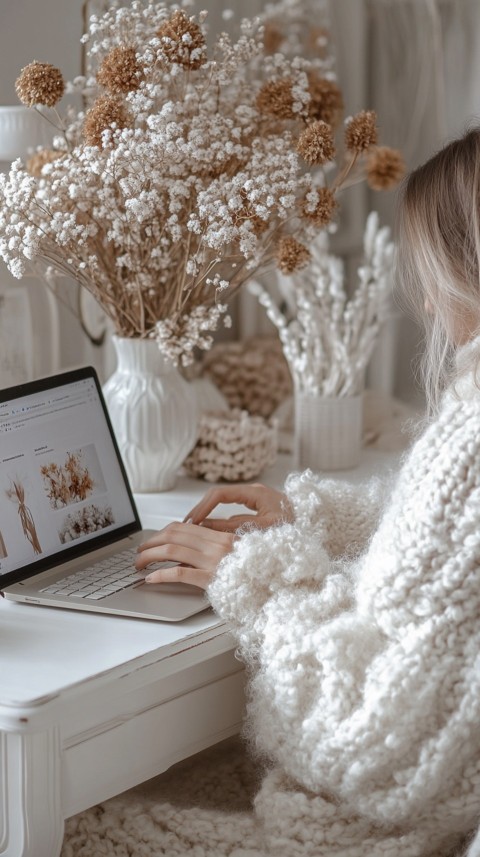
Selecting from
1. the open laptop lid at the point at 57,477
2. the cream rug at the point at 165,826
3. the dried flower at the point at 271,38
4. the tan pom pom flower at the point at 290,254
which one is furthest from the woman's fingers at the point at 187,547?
the dried flower at the point at 271,38

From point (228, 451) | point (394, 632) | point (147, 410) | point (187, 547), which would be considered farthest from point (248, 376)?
point (394, 632)

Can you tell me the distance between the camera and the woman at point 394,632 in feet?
3.39

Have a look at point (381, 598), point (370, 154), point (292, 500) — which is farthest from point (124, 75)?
point (381, 598)

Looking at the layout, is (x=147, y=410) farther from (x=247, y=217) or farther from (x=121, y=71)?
(x=121, y=71)

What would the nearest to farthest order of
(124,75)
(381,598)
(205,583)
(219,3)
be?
(381,598)
(205,583)
(124,75)
(219,3)

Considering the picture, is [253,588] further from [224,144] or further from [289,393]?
[289,393]

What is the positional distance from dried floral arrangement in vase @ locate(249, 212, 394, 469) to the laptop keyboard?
1.87 feet

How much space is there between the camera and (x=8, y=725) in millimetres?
953

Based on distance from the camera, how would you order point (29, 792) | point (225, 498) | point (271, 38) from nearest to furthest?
point (29, 792) → point (225, 498) → point (271, 38)

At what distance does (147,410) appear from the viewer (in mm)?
1565

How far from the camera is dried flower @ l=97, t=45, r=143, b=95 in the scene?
1.31 meters

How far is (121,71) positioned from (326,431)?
0.73 meters

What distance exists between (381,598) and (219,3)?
4.76 feet

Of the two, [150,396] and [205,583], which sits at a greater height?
[150,396]
